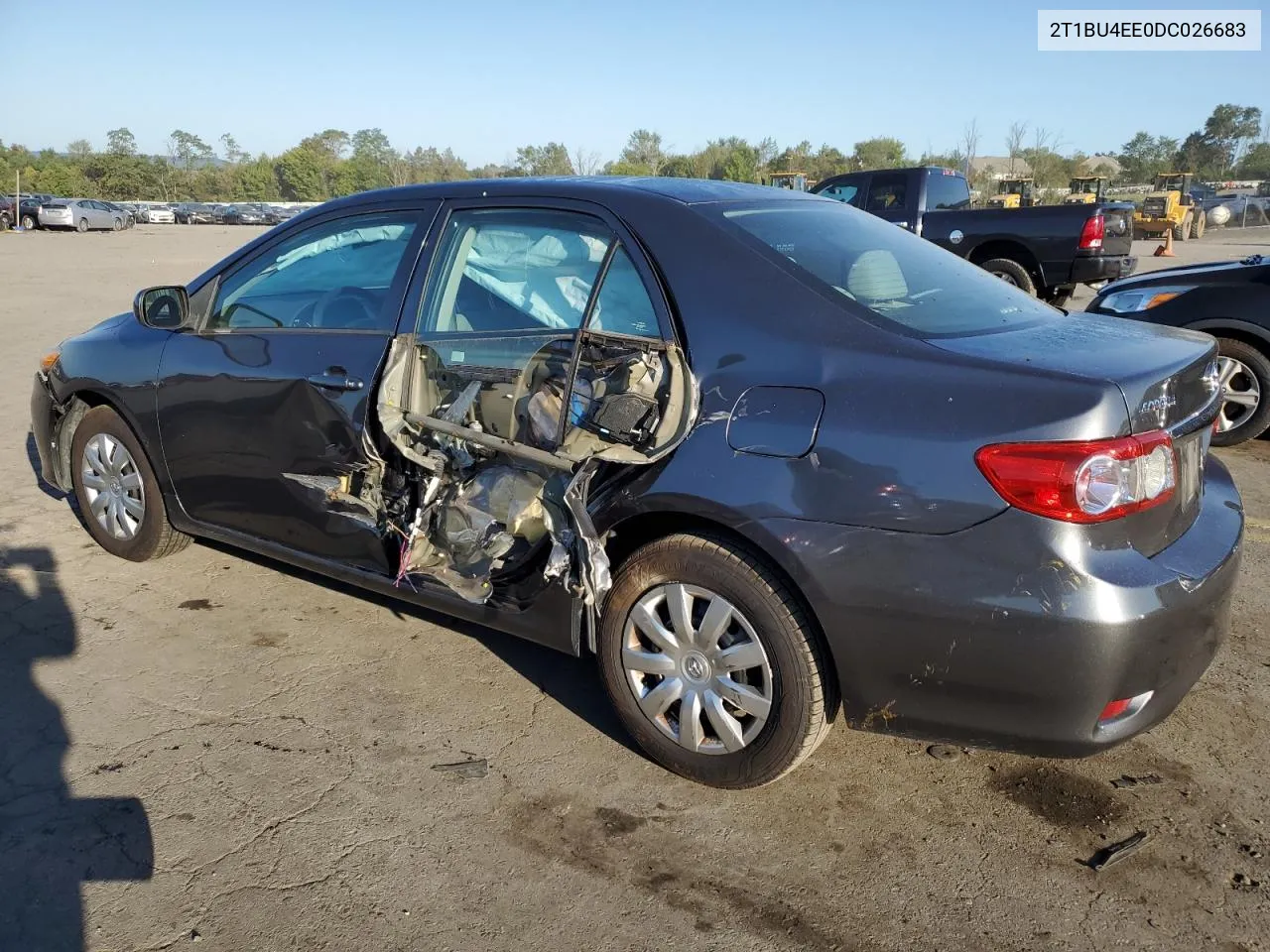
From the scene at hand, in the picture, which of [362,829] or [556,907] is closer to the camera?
[556,907]

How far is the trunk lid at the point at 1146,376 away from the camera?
2.36 meters

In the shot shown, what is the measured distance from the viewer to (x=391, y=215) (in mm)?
3666

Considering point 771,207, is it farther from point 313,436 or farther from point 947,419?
point 313,436

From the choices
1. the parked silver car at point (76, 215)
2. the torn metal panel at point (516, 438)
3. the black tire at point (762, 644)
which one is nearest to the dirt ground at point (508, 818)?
the black tire at point (762, 644)

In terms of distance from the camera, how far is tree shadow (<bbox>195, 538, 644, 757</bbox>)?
3.37 metres

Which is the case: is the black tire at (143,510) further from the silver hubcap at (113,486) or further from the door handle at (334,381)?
the door handle at (334,381)

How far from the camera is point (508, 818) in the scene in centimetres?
283

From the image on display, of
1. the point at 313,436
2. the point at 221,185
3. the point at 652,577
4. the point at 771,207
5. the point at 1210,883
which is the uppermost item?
the point at 221,185

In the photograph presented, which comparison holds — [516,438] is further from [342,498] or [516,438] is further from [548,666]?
[548,666]

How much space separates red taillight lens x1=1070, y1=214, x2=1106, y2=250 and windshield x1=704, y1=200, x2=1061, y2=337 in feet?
29.5

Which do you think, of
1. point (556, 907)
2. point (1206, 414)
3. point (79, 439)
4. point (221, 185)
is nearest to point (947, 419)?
point (1206, 414)

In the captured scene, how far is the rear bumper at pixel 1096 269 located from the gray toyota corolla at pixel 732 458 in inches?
353

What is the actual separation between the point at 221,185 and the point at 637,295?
98931 millimetres

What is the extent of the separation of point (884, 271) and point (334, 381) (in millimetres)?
1987
